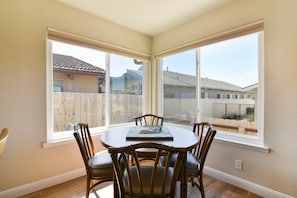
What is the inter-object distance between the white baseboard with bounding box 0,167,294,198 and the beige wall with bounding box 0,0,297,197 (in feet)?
0.17

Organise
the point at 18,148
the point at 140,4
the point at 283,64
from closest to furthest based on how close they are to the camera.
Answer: the point at 283,64, the point at 18,148, the point at 140,4

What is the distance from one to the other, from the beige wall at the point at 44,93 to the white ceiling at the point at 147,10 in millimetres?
263

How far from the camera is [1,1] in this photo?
1.80 meters

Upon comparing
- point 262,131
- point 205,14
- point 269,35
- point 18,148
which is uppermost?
point 205,14

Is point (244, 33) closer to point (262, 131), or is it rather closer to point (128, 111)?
point (262, 131)

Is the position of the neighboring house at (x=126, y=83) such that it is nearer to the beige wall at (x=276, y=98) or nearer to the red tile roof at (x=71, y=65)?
the red tile roof at (x=71, y=65)

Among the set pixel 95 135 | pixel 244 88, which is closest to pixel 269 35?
pixel 244 88

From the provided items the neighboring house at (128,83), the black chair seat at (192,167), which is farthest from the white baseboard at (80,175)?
the neighboring house at (128,83)

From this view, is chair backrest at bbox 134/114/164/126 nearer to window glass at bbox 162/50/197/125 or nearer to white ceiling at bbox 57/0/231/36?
window glass at bbox 162/50/197/125

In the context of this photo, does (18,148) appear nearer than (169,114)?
Yes

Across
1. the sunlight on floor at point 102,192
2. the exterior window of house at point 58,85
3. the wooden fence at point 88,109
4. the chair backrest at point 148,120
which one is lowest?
the sunlight on floor at point 102,192

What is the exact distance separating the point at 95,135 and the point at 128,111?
84 cm

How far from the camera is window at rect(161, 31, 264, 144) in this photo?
2084 millimetres

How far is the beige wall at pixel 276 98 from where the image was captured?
5.61 ft
